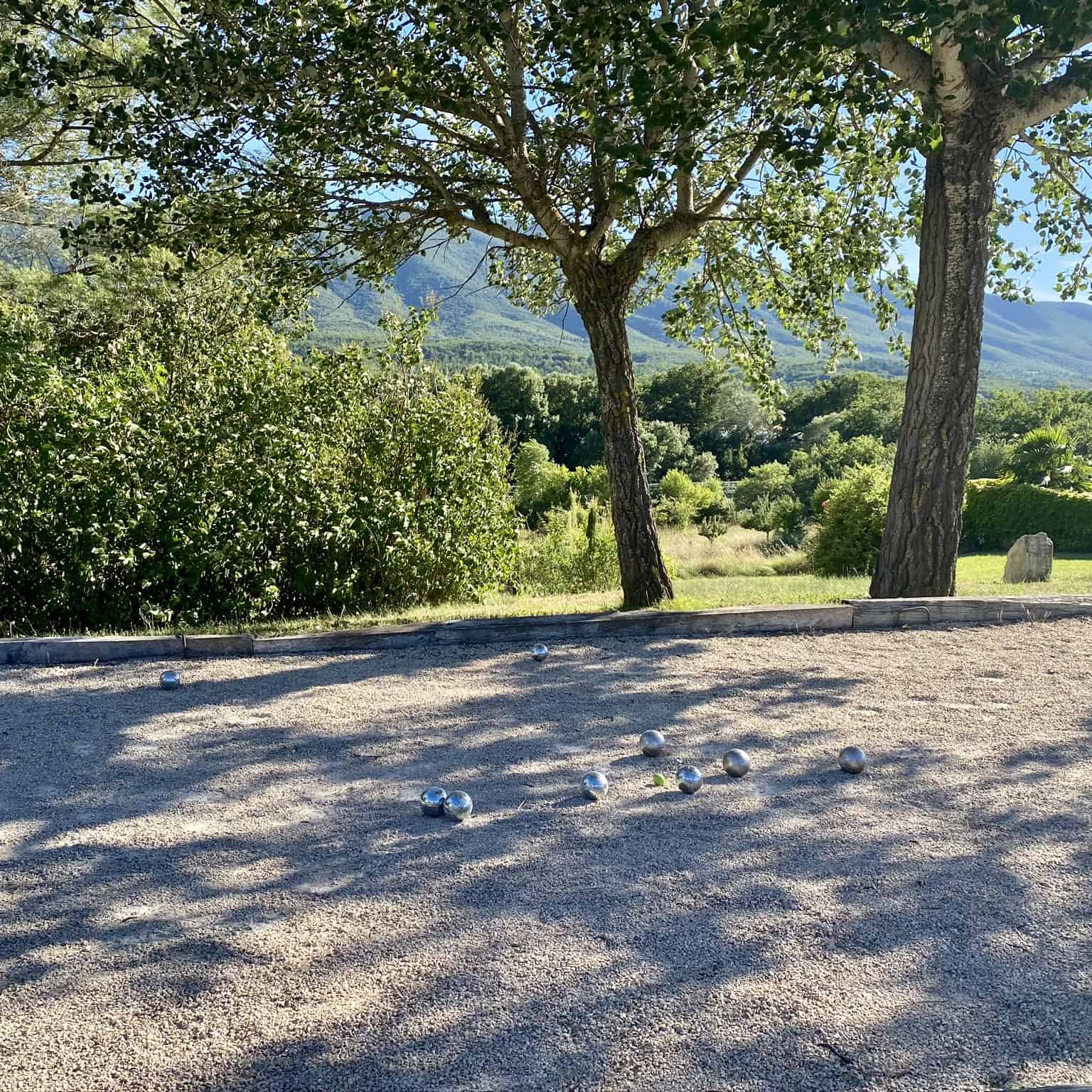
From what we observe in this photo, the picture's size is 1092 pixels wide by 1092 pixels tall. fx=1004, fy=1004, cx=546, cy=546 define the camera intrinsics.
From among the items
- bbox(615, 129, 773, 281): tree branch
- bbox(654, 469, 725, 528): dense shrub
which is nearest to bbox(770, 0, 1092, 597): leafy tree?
bbox(615, 129, 773, 281): tree branch

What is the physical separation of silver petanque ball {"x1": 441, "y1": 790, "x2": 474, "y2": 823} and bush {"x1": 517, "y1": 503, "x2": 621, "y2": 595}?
11142mm

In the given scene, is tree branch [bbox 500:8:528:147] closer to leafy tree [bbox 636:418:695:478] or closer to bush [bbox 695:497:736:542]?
bush [bbox 695:497:736:542]

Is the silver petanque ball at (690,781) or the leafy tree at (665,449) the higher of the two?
the leafy tree at (665,449)

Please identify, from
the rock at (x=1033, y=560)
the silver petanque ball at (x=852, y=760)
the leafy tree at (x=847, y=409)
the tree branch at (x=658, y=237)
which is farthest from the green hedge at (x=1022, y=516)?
the leafy tree at (x=847, y=409)

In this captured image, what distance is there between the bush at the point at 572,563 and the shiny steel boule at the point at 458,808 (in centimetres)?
1114

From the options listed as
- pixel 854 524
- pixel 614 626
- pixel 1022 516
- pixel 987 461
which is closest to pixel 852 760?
pixel 614 626

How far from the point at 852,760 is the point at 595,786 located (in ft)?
3.78

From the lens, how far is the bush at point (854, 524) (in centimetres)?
1761

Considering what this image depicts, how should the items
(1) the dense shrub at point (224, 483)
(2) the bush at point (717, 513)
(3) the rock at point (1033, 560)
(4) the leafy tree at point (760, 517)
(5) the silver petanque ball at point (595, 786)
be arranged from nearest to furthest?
1. (5) the silver petanque ball at point (595, 786)
2. (1) the dense shrub at point (224, 483)
3. (3) the rock at point (1033, 560)
4. (4) the leafy tree at point (760, 517)
5. (2) the bush at point (717, 513)

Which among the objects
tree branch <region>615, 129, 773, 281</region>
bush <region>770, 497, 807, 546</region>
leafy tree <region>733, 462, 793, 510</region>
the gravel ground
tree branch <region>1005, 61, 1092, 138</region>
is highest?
tree branch <region>1005, 61, 1092, 138</region>

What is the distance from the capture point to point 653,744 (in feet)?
15.0

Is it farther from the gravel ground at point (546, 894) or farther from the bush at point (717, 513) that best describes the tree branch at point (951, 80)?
the bush at point (717, 513)

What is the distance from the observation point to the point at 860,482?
18047mm

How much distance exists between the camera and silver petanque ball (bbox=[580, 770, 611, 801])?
4.05 meters
